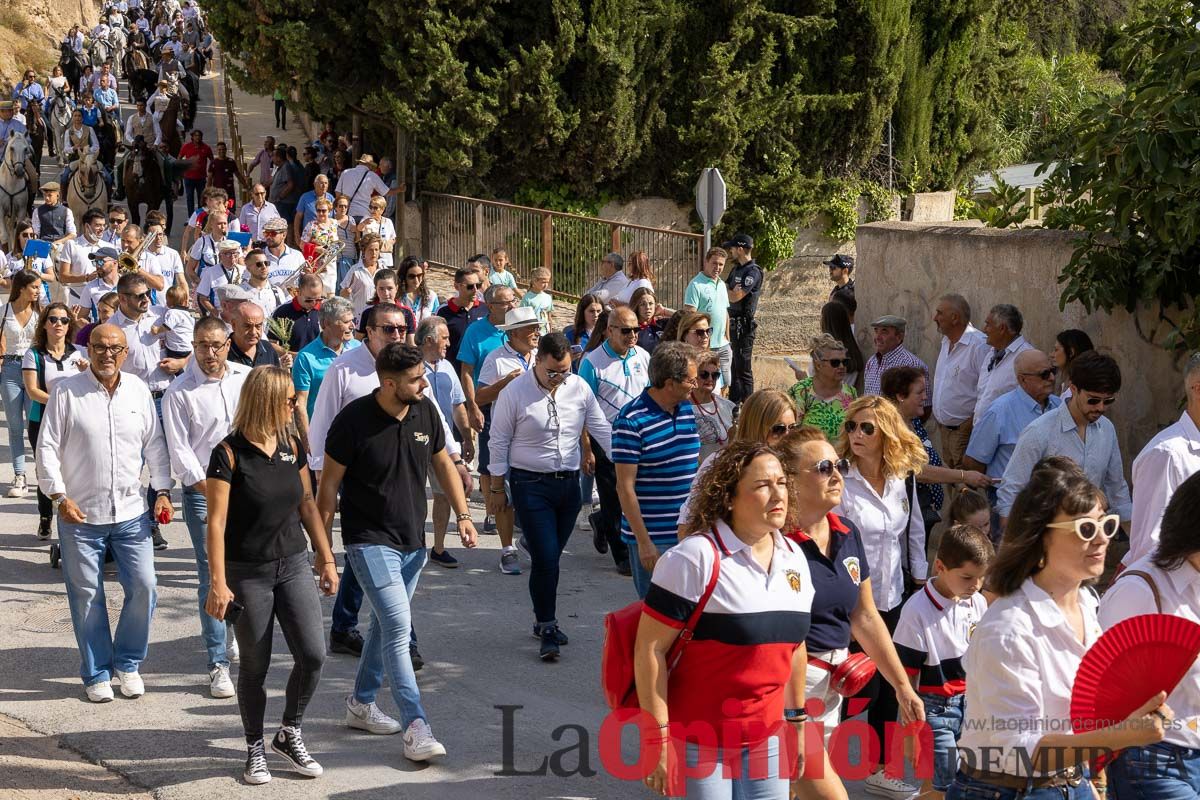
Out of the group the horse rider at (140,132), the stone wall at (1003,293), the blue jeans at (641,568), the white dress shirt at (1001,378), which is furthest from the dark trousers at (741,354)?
the horse rider at (140,132)

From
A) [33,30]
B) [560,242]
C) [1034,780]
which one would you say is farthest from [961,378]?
[33,30]

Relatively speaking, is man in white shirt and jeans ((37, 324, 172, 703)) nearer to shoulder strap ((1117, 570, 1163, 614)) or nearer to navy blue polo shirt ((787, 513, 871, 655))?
navy blue polo shirt ((787, 513, 871, 655))

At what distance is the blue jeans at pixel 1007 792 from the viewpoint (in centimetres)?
417

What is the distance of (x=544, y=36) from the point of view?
2039 centimetres

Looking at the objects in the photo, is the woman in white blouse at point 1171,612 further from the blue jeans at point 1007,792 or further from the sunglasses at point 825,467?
the sunglasses at point 825,467

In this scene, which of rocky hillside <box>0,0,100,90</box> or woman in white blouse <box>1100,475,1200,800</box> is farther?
rocky hillside <box>0,0,100,90</box>

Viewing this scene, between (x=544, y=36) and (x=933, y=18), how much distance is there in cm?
666

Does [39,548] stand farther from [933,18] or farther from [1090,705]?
[933,18]

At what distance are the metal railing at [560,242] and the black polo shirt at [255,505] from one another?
1203cm

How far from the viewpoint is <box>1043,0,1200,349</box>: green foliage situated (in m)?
8.16

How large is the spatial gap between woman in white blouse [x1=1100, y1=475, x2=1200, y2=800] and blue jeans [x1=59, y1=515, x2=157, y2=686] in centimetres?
501

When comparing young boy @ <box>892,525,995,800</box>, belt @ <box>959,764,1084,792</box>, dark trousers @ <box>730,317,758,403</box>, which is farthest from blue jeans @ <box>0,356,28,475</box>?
belt @ <box>959,764,1084,792</box>

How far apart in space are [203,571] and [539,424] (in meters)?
2.04

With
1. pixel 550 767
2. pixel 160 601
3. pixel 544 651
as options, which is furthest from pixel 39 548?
pixel 550 767
